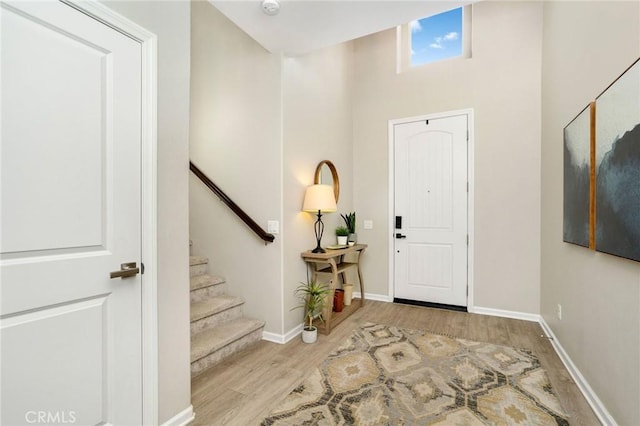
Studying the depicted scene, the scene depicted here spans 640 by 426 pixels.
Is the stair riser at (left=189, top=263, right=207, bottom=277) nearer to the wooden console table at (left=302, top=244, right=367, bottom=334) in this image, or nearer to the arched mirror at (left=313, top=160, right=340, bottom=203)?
the wooden console table at (left=302, top=244, right=367, bottom=334)

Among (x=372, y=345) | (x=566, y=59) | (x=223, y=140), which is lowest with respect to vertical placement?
(x=372, y=345)

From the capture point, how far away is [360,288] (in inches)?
157

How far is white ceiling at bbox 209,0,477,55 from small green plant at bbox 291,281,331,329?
2.21m

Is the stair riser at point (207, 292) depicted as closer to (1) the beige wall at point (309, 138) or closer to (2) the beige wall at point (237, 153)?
(2) the beige wall at point (237, 153)

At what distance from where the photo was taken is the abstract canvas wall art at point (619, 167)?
1.38 meters

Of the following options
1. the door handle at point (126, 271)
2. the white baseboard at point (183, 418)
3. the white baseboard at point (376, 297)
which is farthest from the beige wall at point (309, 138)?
the door handle at point (126, 271)

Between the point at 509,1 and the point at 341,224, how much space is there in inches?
124

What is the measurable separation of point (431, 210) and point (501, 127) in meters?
1.19

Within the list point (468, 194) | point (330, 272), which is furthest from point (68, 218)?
point (468, 194)

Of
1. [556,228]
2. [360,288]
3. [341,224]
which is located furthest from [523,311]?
[341,224]

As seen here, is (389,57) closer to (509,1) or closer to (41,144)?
(509,1)

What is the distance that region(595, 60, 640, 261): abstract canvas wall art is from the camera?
138 centimetres

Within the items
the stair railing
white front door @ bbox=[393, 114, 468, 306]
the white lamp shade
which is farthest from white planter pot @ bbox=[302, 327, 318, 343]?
white front door @ bbox=[393, 114, 468, 306]

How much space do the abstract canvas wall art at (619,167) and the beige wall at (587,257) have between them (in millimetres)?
105
